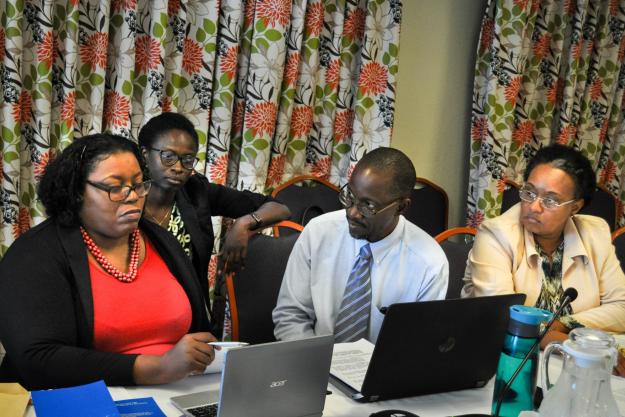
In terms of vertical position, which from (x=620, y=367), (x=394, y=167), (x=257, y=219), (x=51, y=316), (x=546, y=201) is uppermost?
(x=394, y=167)

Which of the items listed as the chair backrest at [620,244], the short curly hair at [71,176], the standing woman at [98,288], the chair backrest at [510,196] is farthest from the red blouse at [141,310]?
the chair backrest at [510,196]

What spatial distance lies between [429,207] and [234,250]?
1749mm

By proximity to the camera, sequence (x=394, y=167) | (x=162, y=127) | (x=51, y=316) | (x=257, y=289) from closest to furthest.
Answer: (x=51, y=316) < (x=394, y=167) < (x=257, y=289) < (x=162, y=127)

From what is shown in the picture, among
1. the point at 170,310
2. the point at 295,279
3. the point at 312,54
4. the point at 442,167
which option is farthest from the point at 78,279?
the point at 442,167

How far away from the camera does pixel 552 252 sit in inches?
94.2

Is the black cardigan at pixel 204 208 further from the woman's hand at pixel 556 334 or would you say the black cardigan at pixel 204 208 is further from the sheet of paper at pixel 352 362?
the woman's hand at pixel 556 334

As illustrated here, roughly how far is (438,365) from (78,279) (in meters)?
0.89

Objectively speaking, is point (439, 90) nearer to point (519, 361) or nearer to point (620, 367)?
point (620, 367)

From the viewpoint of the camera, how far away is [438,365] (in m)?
1.51

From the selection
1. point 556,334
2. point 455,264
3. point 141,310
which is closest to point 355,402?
point 141,310

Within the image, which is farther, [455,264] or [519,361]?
[455,264]

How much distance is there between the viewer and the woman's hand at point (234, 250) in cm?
217

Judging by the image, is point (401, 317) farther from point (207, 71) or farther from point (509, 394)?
point (207, 71)

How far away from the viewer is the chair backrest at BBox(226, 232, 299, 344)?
2.08 m
